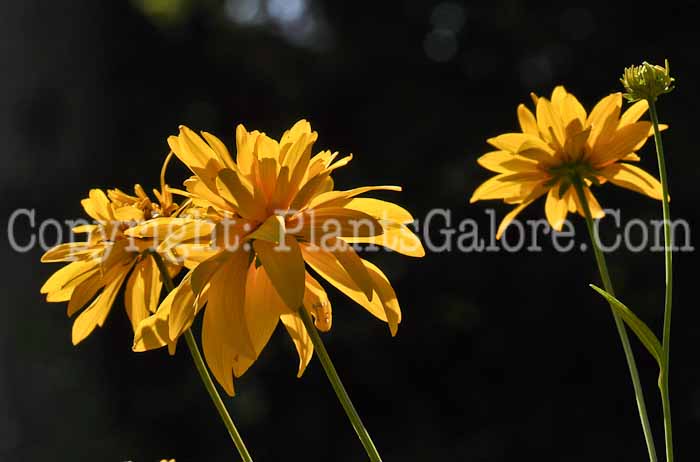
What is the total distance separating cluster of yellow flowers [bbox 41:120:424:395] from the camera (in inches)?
15.5

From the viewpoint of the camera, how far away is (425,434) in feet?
7.26

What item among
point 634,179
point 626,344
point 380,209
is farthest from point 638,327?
point 634,179

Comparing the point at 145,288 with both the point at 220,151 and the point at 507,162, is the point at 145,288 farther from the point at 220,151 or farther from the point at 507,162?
the point at 507,162

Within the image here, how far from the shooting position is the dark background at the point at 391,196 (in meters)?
2.21

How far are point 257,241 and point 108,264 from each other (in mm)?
130

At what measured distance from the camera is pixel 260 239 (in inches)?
15.9

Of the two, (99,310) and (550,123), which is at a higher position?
(550,123)

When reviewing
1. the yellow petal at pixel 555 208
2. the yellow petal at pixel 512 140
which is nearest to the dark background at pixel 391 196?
the yellow petal at pixel 555 208

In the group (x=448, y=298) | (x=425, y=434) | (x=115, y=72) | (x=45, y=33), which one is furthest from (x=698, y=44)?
(x=45, y=33)

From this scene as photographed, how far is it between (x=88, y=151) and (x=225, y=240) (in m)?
2.16

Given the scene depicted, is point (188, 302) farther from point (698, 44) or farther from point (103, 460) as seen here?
point (698, 44)

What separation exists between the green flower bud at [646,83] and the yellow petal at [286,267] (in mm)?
261

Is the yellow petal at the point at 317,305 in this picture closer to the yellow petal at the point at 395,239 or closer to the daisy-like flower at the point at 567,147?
the yellow petal at the point at 395,239

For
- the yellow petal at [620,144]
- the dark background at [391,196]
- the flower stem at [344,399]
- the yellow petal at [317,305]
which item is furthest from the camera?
the dark background at [391,196]
